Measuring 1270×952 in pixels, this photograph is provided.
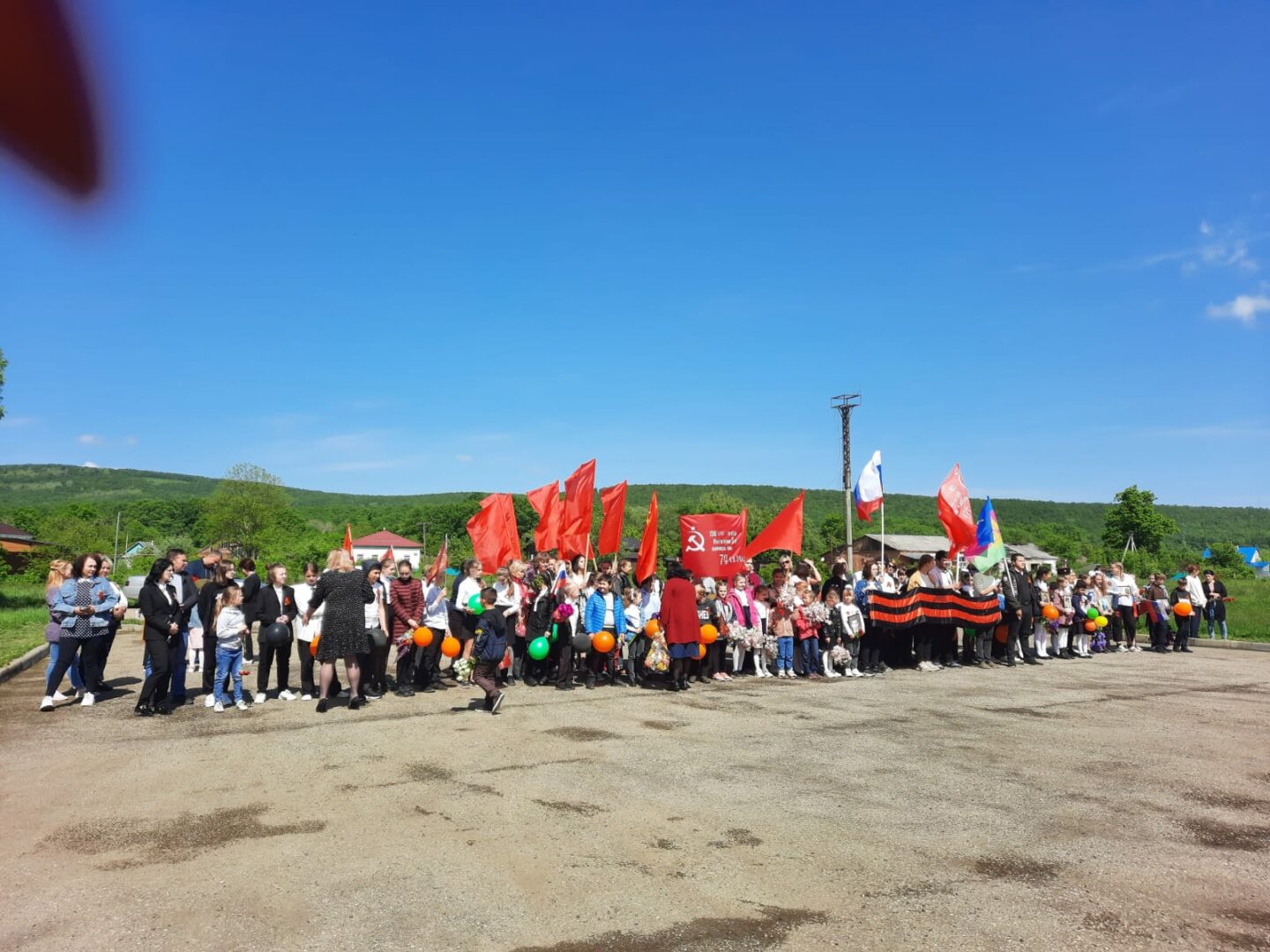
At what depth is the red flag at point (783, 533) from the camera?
664 inches

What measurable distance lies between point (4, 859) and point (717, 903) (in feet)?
14.6

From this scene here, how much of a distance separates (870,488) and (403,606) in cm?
1394

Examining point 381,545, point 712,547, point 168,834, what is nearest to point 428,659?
point 712,547

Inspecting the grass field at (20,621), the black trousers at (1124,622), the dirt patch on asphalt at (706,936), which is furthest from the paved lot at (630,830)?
the black trousers at (1124,622)

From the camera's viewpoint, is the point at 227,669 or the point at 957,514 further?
the point at 957,514

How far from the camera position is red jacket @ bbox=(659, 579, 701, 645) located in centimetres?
1280

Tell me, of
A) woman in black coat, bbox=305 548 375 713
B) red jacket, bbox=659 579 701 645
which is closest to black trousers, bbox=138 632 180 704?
woman in black coat, bbox=305 548 375 713

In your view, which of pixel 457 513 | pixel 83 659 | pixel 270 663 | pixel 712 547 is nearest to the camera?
pixel 83 659

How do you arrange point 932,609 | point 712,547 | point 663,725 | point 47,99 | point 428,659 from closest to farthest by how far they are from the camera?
1. point 47,99
2. point 663,725
3. point 428,659
4. point 932,609
5. point 712,547

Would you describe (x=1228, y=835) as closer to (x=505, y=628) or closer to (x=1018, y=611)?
(x=505, y=628)

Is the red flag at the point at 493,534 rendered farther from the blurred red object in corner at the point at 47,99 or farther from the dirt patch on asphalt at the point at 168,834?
the blurred red object in corner at the point at 47,99

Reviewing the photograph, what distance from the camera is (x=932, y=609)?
52.3ft

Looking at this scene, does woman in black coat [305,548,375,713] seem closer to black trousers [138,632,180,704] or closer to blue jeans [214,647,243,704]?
blue jeans [214,647,243,704]

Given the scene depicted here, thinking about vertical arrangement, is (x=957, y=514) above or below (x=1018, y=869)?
above
